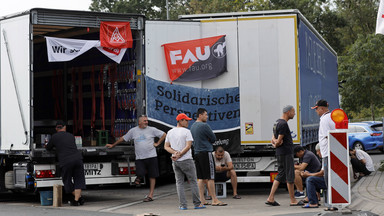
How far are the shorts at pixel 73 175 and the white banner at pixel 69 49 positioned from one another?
1.94 meters

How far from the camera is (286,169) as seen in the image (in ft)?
36.6

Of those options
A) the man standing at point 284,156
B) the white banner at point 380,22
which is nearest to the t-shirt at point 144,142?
the man standing at point 284,156

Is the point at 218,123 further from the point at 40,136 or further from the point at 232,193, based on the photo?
the point at 40,136

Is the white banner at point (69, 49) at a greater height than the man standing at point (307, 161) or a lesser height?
greater

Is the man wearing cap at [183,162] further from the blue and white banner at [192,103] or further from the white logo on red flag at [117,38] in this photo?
the white logo on red flag at [117,38]

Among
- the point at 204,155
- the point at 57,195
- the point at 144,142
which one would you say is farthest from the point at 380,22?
→ the point at 57,195

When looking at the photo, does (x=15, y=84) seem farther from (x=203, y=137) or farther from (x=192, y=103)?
(x=203, y=137)

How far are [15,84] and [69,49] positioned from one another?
1265 mm

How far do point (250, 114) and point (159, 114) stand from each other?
1.73 m

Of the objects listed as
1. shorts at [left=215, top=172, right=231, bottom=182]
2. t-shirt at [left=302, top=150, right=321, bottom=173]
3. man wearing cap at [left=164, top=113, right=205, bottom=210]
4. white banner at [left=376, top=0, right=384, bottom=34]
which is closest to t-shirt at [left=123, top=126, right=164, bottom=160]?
man wearing cap at [left=164, top=113, right=205, bottom=210]

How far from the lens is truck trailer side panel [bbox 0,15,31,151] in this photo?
11.5m

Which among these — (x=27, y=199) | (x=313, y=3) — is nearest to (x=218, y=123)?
(x=27, y=199)

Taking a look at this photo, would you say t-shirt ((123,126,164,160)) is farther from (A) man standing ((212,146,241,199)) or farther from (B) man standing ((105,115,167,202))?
(A) man standing ((212,146,241,199))

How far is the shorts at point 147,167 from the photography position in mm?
12422
